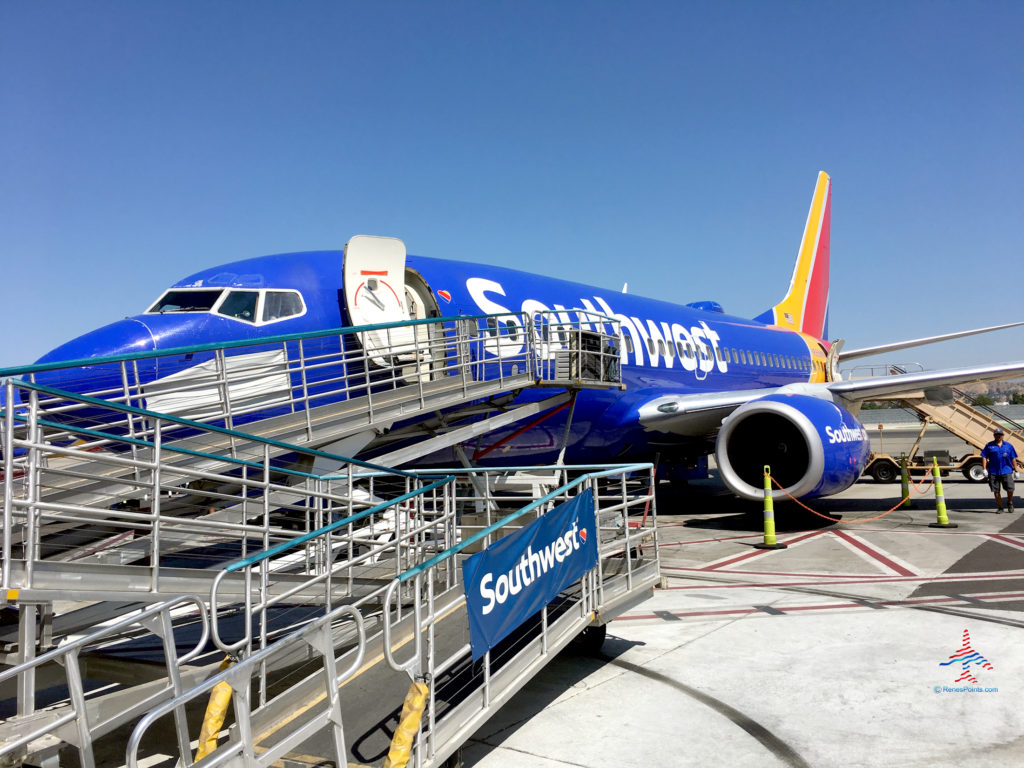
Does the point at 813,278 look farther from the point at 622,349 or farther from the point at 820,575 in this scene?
the point at 820,575

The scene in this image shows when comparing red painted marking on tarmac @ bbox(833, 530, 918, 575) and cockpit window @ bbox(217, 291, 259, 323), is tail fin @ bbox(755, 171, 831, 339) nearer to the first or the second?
red painted marking on tarmac @ bbox(833, 530, 918, 575)

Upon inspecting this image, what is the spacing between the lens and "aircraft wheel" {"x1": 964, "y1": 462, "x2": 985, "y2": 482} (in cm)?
1975

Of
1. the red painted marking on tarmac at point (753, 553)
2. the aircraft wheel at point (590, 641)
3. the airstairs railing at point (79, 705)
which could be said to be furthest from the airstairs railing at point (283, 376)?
the red painted marking on tarmac at point (753, 553)

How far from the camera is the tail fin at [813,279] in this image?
2405cm

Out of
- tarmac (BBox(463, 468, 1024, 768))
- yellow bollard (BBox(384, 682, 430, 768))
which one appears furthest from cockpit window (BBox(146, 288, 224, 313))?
yellow bollard (BBox(384, 682, 430, 768))

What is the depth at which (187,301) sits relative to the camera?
7.59 meters

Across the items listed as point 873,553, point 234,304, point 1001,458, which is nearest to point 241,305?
point 234,304

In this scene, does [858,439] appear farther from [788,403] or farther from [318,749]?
[318,749]

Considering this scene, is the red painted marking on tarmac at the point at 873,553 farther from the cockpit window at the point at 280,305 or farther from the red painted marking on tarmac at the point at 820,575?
the cockpit window at the point at 280,305

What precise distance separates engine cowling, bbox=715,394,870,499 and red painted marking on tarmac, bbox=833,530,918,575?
0.62 m

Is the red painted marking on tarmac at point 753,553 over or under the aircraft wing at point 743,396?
under

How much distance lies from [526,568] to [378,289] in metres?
4.69

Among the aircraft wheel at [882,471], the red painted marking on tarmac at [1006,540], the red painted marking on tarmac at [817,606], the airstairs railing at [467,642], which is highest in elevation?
the airstairs railing at [467,642]

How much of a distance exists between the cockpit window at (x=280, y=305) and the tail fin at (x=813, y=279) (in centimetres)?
1780
